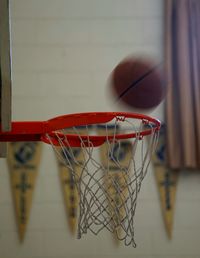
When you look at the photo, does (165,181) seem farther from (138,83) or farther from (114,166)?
(138,83)

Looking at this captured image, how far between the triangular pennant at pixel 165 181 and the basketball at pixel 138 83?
2.30 ft

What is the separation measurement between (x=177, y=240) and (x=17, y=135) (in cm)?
135

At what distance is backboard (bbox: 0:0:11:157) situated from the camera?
0.95m

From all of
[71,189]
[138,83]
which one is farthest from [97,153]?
[138,83]

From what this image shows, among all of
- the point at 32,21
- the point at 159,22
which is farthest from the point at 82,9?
the point at 159,22

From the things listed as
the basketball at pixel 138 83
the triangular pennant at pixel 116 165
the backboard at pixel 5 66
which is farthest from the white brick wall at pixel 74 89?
the backboard at pixel 5 66

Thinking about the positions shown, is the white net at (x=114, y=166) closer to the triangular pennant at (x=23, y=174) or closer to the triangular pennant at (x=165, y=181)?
the triangular pennant at (x=165, y=181)

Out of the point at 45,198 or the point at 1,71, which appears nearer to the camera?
the point at 1,71

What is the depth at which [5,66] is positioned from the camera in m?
1.03

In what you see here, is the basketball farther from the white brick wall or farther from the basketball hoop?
the white brick wall

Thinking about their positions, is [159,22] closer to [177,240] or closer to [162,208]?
[162,208]

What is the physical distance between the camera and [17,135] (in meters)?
1.46

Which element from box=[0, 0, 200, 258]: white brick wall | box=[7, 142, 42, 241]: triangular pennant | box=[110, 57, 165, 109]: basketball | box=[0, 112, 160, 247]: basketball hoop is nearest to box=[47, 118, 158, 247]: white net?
box=[0, 112, 160, 247]: basketball hoop

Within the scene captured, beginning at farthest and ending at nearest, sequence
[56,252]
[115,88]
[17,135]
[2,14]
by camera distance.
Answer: [56,252] < [115,88] < [17,135] < [2,14]
